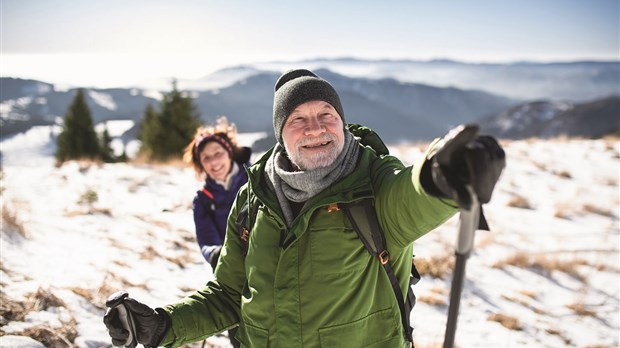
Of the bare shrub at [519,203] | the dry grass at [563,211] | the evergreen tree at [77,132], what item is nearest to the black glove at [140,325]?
the dry grass at [563,211]

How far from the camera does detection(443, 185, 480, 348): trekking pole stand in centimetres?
108

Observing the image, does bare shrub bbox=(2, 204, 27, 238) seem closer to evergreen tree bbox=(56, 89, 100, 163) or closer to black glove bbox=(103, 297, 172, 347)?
black glove bbox=(103, 297, 172, 347)

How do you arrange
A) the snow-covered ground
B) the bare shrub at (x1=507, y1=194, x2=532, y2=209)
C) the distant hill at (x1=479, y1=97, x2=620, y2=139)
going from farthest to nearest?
the distant hill at (x1=479, y1=97, x2=620, y2=139) → the bare shrub at (x1=507, y1=194, x2=532, y2=209) → the snow-covered ground

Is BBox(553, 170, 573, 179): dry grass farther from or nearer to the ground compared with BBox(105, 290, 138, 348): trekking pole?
nearer to the ground

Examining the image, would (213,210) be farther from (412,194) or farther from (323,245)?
(412,194)

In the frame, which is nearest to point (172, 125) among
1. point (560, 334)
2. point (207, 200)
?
point (207, 200)

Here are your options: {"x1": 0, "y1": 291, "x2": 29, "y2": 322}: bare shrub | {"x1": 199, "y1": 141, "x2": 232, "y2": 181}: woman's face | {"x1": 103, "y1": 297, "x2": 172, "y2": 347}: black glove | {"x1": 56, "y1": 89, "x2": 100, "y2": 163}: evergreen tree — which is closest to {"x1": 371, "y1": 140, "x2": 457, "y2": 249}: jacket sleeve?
{"x1": 103, "y1": 297, "x2": 172, "y2": 347}: black glove

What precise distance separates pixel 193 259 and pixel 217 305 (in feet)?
11.8

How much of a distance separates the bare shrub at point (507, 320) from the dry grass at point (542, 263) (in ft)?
5.81

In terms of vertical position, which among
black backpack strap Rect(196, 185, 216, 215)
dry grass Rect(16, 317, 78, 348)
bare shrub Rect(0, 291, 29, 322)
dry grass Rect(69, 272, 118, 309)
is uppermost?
black backpack strap Rect(196, 185, 216, 215)

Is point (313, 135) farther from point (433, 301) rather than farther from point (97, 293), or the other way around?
point (433, 301)

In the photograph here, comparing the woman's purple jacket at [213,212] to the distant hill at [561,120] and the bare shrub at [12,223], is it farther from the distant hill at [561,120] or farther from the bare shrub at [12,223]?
the distant hill at [561,120]

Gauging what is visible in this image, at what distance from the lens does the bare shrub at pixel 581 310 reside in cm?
482

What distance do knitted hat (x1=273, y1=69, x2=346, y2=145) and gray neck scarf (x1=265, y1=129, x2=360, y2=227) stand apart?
22 cm
